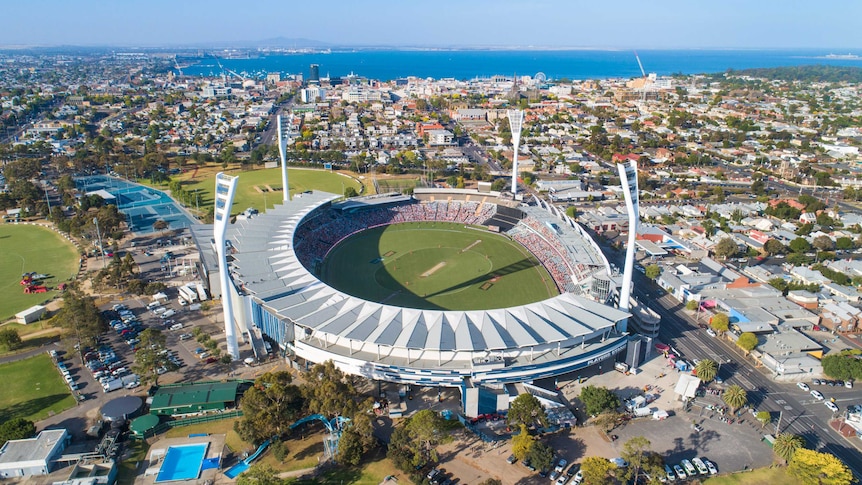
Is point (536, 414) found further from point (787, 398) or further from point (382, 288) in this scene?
point (382, 288)

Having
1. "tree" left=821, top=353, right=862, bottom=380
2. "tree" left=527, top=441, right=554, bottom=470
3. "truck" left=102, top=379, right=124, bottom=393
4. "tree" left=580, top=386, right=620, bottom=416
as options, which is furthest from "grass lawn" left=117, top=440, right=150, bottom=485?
"tree" left=821, top=353, right=862, bottom=380

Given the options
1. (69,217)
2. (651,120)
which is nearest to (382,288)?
(69,217)

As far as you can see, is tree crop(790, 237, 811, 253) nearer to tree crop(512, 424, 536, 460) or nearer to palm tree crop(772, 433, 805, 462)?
palm tree crop(772, 433, 805, 462)

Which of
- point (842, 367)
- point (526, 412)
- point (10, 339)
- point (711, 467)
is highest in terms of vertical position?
point (526, 412)

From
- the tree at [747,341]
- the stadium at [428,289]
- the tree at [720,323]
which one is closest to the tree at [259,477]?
the stadium at [428,289]

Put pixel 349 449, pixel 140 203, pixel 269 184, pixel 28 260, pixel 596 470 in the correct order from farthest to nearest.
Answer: pixel 269 184 < pixel 140 203 < pixel 28 260 < pixel 349 449 < pixel 596 470

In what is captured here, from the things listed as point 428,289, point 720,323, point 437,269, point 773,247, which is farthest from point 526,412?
point 773,247

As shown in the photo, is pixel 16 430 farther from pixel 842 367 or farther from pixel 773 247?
pixel 773 247
